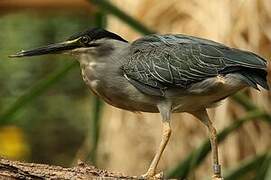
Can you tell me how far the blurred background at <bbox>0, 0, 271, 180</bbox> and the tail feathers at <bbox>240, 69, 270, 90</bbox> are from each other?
20.1 inches

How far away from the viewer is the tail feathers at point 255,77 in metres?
2.04

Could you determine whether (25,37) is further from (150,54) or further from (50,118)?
(150,54)

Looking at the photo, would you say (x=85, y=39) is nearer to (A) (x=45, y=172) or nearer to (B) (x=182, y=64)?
(B) (x=182, y=64)

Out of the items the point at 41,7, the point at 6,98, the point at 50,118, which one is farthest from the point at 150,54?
the point at 50,118

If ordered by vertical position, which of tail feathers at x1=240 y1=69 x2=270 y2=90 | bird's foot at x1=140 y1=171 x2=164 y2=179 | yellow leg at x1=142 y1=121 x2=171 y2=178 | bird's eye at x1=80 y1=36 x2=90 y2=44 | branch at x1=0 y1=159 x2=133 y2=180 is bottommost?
branch at x1=0 y1=159 x2=133 y2=180

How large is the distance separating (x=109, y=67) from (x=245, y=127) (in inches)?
51.9

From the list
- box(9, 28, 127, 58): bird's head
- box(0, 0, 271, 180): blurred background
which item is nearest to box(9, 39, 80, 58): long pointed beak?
box(9, 28, 127, 58): bird's head

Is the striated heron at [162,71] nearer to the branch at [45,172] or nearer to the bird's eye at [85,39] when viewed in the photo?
the bird's eye at [85,39]

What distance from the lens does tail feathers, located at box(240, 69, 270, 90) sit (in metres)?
2.04

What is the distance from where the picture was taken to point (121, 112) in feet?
11.3

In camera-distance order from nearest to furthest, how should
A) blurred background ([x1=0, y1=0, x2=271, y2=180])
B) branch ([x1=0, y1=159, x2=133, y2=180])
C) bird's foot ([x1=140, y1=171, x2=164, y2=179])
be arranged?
branch ([x1=0, y1=159, x2=133, y2=180]), bird's foot ([x1=140, y1=171, x2=164, y2=179]), blurred background ([x1=0, y1=0, x2=271, y2=180])

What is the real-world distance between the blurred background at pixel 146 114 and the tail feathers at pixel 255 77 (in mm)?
511

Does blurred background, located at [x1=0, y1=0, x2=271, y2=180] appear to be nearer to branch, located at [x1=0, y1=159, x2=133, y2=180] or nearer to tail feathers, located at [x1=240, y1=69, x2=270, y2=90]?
tail feathers, located at [x1=240, y1=69, x2=270, y2=90]

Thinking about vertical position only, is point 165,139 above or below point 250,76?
below
